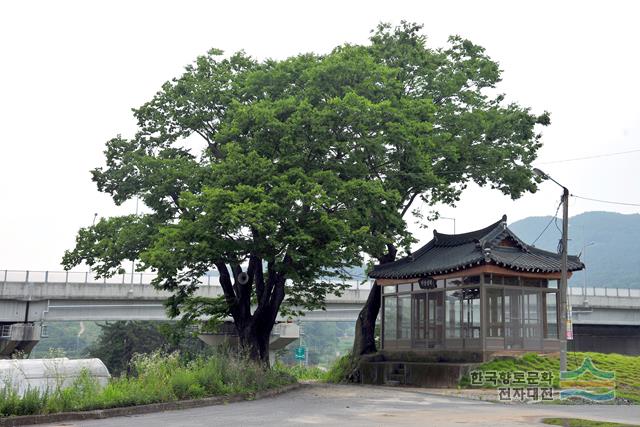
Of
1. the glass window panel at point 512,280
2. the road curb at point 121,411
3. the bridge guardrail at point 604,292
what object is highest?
the bridge guardrail at point 604,292

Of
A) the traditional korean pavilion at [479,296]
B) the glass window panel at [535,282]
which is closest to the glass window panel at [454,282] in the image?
the traditional korean pavilion at [479,296]

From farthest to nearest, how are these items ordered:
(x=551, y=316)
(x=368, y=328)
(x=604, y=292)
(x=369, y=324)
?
(x=604, y=292) < (x=369, y=324) < (x=368, y=328) < (x=551, y=316)

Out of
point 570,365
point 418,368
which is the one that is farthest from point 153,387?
point 570,365

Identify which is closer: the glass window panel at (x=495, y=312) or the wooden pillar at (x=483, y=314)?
the wooden pillar at (x=483, y=314)

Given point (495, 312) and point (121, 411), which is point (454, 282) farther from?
point (121, 411)

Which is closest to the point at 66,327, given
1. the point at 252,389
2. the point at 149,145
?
the point at 149,145

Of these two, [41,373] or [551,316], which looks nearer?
[41,373]

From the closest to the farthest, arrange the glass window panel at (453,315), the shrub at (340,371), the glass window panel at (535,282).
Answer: the glass window panel at (453,315) < the glass window panel at (535,282) < the shrub at (340,371)

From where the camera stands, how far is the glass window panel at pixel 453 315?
30000 mm

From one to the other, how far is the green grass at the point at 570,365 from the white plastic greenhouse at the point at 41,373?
595 inches

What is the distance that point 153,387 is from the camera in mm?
17656

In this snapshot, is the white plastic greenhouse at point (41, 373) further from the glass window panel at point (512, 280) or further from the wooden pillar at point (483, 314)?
the glass window panel at point (512, 280)

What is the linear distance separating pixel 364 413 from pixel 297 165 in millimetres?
11401

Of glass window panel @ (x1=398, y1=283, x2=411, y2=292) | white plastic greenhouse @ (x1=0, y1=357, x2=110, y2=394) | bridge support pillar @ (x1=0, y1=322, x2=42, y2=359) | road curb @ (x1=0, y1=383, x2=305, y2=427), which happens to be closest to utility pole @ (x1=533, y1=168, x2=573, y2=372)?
glass window panel @ (x1=398, y1=283, x2=411, y2=292)
